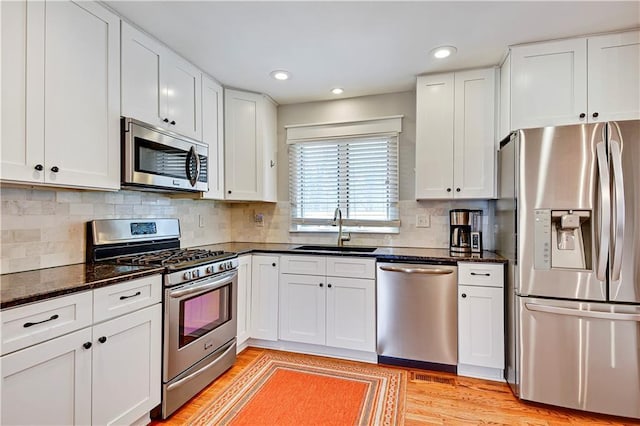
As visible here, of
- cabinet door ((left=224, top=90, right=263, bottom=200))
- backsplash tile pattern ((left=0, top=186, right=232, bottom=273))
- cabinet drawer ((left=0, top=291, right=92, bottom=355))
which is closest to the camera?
cabinet drawer ((left=0, top=291, right=92, bottom=355))

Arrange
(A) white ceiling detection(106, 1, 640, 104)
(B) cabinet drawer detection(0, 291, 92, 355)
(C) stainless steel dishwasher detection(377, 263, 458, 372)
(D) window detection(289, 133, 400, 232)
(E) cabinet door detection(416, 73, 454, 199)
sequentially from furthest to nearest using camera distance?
(D) window detection(289, 133, 400, 232) < (E) cabinet door detection(416, 73, 454, 199) < (C) stainless steel dishwasher detection(377, 263, 458, 372) < (A) white ceiling detection(106, 1, 640, 104) < (B) cabinet drawer detection(0, 291, 92, 355)

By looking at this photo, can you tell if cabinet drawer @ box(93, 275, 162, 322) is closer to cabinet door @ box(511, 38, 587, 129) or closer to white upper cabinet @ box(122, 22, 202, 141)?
white upper cabinet @ box(122, 22, 202, 141)

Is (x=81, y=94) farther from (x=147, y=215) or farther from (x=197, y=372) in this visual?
(x=197, y=372)

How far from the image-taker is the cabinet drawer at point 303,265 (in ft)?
9.11

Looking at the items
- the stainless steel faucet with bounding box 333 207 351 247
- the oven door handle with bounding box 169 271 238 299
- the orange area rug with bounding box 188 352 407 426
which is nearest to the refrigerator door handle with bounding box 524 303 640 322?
the orange area rug with bounding box 188 352 407 426

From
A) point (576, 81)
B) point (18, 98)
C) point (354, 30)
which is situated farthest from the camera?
point (576, 81)

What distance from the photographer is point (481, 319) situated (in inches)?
94.7

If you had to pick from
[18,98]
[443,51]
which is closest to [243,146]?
[18,98]

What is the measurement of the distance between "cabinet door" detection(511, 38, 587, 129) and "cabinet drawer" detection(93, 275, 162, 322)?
105 inches

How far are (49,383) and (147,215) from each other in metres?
1.43

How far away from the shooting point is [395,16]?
198 centimetres

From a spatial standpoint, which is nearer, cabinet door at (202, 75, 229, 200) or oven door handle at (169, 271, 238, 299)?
oven door handle at (169, 271, 238, 299)

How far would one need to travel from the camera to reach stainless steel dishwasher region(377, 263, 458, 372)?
8.09ft

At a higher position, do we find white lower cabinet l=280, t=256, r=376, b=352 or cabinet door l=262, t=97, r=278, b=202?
cabinet door l=262, t=97, r=278, b=202
